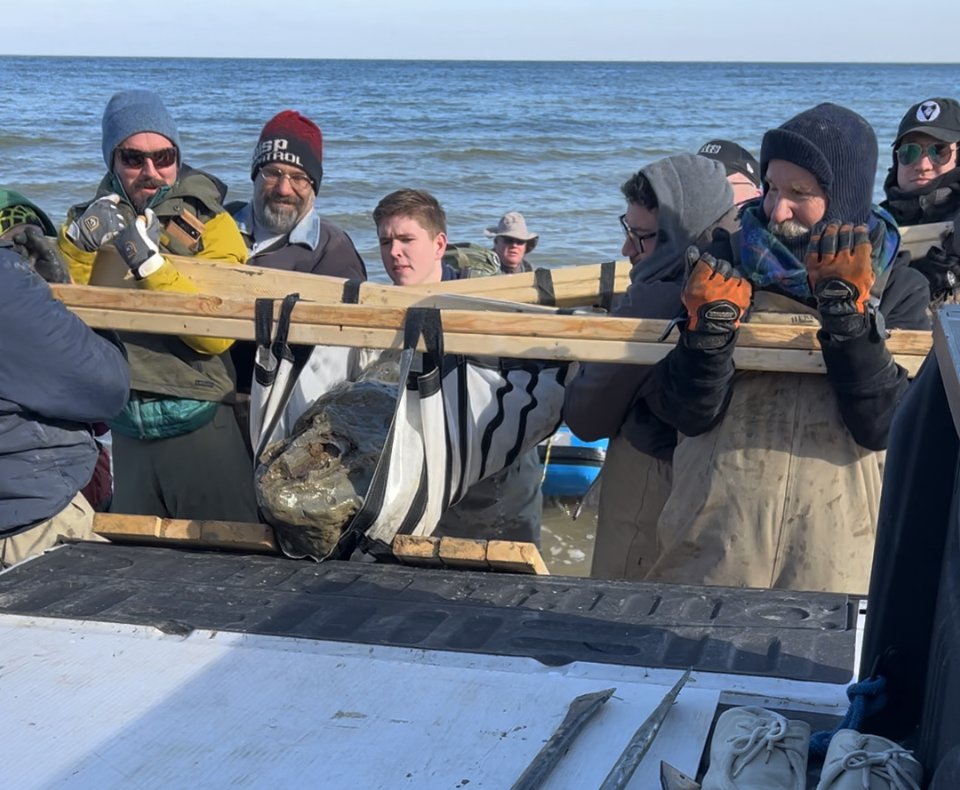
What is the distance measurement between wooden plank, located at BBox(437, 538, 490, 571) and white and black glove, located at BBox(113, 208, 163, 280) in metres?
1.36

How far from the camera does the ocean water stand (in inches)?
693

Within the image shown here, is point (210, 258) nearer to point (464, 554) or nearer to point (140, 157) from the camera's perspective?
point (140, 157)

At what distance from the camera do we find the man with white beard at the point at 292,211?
187 inches

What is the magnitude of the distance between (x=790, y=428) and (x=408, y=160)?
71.3 feet

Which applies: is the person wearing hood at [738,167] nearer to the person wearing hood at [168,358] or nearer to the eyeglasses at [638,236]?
A: the eyeglasses at [638,236]

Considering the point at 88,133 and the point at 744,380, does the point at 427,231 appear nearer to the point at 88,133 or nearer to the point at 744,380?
the point at 744,380

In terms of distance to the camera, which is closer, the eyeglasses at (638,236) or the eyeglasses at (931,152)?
the eyeglasses at (638,236)

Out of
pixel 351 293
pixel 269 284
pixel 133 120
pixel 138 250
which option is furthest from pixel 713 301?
pixel 133 120

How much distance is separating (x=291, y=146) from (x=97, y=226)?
1202 mm

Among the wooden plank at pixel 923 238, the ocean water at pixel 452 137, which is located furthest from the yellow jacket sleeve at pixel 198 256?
the ocean water at pixel 452 137

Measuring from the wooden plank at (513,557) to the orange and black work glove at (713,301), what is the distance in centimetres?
66

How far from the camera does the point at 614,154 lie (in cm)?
2697

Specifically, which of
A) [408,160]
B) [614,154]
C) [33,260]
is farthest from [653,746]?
[614,154]

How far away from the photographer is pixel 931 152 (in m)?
5.52
